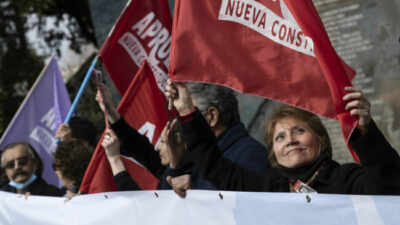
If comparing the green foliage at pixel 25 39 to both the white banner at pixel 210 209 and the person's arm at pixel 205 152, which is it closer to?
the white banner at pixel 210 209

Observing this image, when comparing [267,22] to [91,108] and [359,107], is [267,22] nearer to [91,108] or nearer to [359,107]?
[359,107]

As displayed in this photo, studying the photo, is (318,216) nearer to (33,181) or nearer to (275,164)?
(275,164)

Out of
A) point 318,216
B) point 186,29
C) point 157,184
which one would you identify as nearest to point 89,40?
point 157,184

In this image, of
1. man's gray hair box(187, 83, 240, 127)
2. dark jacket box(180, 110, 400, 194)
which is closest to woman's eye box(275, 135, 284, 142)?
dark jacket box(180, 110, 400, 194)

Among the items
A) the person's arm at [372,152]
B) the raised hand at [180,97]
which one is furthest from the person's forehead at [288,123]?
the person's arm at [372,152]

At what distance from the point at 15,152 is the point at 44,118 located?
129 cm

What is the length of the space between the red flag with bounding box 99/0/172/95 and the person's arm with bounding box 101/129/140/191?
114 cm

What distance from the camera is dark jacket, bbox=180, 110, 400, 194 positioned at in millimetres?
2080

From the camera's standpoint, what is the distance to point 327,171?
2531mm

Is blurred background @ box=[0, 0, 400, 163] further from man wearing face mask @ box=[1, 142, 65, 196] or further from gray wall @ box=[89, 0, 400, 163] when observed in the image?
man wearing face mask @ box=[1, 142, 65, 196]

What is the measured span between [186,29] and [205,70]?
24 cm

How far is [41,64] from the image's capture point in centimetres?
1232

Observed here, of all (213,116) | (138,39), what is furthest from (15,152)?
(213,116)

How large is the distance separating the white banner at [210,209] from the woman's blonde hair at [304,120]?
50 centimetres
